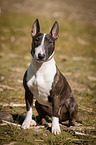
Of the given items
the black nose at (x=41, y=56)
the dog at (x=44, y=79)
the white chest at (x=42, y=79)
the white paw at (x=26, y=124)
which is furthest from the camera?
the white paw at (x=26, y=124)

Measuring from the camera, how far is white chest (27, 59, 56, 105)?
3.45 metres

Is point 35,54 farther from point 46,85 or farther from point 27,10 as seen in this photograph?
point 27,10

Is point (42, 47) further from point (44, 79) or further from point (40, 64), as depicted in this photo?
point (44, 79)

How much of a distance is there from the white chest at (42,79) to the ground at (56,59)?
67 centimetres

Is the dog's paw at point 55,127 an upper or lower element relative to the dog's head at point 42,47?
lower

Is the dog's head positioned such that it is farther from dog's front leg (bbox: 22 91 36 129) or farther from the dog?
dog's front leg (bbox: 22 91 36 129)

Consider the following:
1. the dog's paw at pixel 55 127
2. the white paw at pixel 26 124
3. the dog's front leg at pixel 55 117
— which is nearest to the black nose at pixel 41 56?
the dog's front leg at pixel 55 117

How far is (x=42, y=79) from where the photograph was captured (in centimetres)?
345

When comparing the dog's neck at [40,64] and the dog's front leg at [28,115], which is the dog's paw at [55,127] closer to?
the dog's front leg at [28,115]

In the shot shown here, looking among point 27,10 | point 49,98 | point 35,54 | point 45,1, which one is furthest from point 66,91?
point 45,1

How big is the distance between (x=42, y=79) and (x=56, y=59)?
753cm

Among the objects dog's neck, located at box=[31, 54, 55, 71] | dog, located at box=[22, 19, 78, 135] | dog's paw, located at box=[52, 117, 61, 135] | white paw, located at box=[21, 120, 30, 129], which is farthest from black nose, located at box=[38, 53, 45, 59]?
white paw, located at box=[21, 120, 30, 129]

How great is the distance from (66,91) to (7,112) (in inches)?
50.1

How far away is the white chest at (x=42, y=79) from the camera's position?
345cm
